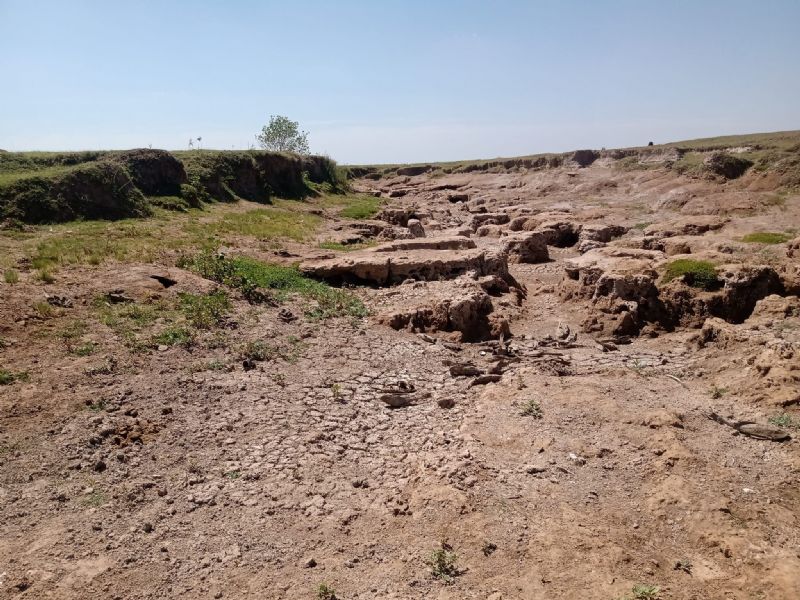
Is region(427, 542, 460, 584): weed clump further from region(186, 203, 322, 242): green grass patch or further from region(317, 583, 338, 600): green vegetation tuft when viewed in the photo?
region(186, 203, 322, 242): green grass patch

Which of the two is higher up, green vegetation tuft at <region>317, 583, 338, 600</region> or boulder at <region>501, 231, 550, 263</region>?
boulder at <region>501, 231, 550, 263</region>

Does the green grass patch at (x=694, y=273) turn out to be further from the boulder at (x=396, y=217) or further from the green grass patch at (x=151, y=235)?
the boulder at (x=396, y=217)

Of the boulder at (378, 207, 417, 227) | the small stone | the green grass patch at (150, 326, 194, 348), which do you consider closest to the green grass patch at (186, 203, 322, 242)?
the boulder at (378, 207, 417, 227)

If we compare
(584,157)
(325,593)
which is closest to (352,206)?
(325,593)

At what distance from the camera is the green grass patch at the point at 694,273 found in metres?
13.1

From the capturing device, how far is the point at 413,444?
795 cm

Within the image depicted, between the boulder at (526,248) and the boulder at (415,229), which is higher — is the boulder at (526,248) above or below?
below

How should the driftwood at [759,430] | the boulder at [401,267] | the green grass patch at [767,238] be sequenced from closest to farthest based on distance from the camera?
the driftwood at [759,430]
the boulder at [401,267]
the green grass patch at [767,238]

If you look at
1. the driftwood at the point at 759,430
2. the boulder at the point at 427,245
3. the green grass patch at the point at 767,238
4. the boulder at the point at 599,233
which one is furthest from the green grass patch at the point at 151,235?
the green grass patch at the point at 767,238

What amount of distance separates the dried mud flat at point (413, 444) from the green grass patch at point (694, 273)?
0.65ft

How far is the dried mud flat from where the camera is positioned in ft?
17.9

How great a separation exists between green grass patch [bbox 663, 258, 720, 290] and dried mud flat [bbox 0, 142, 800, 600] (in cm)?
20

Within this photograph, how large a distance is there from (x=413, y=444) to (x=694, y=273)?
31.5ft

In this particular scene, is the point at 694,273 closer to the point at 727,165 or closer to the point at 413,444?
the point at 413,444
